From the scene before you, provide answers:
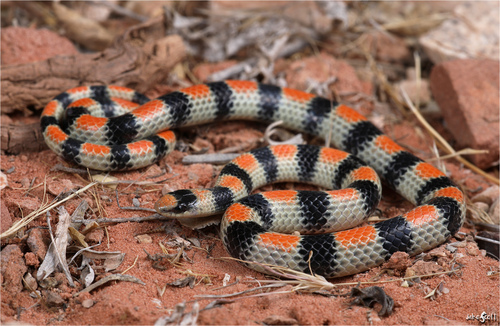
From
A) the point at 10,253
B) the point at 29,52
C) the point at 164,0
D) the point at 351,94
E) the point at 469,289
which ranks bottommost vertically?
the point at 469,289

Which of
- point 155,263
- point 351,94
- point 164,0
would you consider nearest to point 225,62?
point 164,0

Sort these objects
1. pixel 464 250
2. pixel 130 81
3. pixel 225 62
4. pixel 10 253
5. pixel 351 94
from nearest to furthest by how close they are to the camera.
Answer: pixel 10 253, pixel 464 250, pixel 130 81, pixel 351 94, pixel 225 62

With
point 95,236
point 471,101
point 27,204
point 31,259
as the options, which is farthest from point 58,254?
point 471,101

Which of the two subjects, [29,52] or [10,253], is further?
[29,52]

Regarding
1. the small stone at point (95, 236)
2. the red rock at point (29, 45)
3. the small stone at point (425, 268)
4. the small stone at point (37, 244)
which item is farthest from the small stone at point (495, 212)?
the red rock at point (29, 45)

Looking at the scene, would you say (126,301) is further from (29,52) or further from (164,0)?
(164,0)

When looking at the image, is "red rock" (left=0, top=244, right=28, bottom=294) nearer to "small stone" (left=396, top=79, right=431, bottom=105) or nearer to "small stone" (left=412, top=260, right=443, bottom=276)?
"small stone" (left=412, top=260, right=443, bottom=276)

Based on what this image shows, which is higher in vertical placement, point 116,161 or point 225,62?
point 225,62
